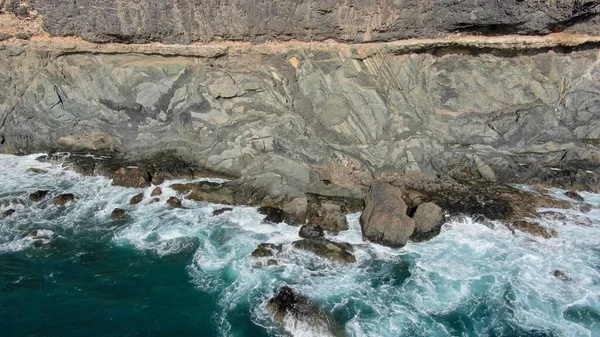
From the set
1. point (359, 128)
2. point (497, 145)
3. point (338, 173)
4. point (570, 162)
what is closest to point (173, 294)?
point (338, 173)

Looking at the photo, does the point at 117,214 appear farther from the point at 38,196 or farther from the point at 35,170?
the point at 35,170

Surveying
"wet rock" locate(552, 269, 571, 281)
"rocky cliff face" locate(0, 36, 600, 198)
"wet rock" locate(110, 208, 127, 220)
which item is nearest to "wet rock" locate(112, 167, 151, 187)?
"rocky cliff face" locate(0, 36, 600, 198)

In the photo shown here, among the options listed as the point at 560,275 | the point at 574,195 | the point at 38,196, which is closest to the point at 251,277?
the point at 560,275

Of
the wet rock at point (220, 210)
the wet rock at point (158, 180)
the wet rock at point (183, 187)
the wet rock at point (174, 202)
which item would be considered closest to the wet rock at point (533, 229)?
the wet rock at point (220, 210)

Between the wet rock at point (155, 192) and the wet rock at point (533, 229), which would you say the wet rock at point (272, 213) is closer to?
the wet rock at point (155, 192)

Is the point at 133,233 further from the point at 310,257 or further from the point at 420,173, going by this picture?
the point at 420,173
